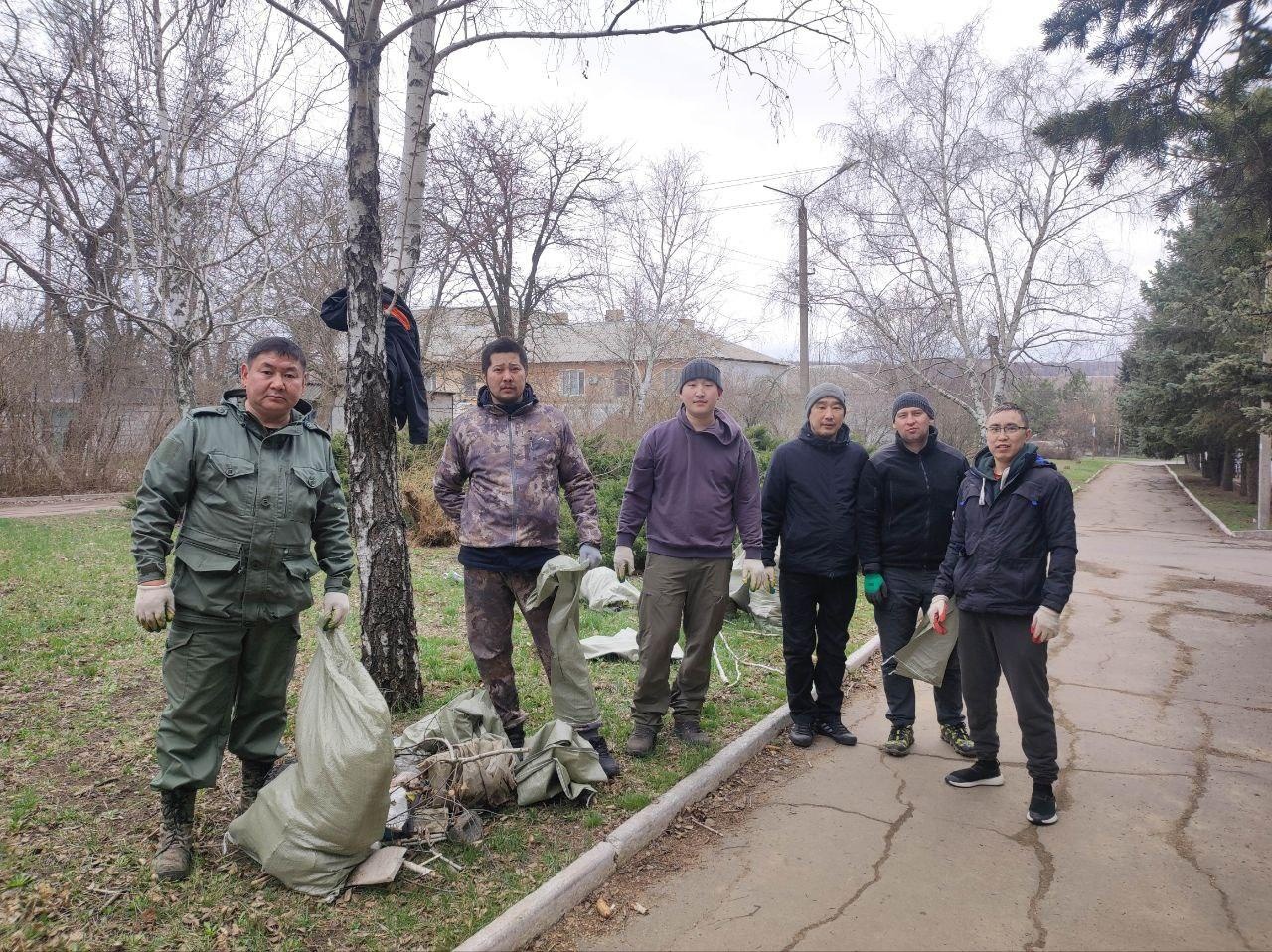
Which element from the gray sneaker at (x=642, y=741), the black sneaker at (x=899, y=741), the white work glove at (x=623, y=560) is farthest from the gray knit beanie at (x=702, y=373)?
the black sneaker at (x=899, y=741)

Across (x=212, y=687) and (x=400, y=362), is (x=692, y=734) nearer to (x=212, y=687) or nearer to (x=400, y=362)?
(x=212, y=687)

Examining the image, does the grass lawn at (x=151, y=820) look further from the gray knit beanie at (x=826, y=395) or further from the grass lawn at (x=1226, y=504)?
the grass lawn at (x=1226, y=504)

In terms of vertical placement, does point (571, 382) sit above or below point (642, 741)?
above

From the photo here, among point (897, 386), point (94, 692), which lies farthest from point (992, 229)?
point (94, 692)

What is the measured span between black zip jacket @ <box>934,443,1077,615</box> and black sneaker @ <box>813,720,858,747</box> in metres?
1.33

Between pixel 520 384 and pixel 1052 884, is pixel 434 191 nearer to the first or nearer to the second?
pixel 520 384

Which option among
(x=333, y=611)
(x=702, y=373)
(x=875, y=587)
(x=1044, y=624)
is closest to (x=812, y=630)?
(x=875, y=587)

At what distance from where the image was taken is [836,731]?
16.3 ft

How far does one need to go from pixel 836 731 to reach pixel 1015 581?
5.47 feet

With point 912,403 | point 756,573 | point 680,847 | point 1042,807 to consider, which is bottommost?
point 680,847

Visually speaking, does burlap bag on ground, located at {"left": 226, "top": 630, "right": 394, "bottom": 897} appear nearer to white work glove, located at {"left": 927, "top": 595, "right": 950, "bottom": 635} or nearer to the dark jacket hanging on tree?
the dark jacket hanging on tree

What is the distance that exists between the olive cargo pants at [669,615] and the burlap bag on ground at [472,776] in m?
0.98

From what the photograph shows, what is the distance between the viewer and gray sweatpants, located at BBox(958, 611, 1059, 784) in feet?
12.5

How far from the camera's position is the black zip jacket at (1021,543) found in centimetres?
376
